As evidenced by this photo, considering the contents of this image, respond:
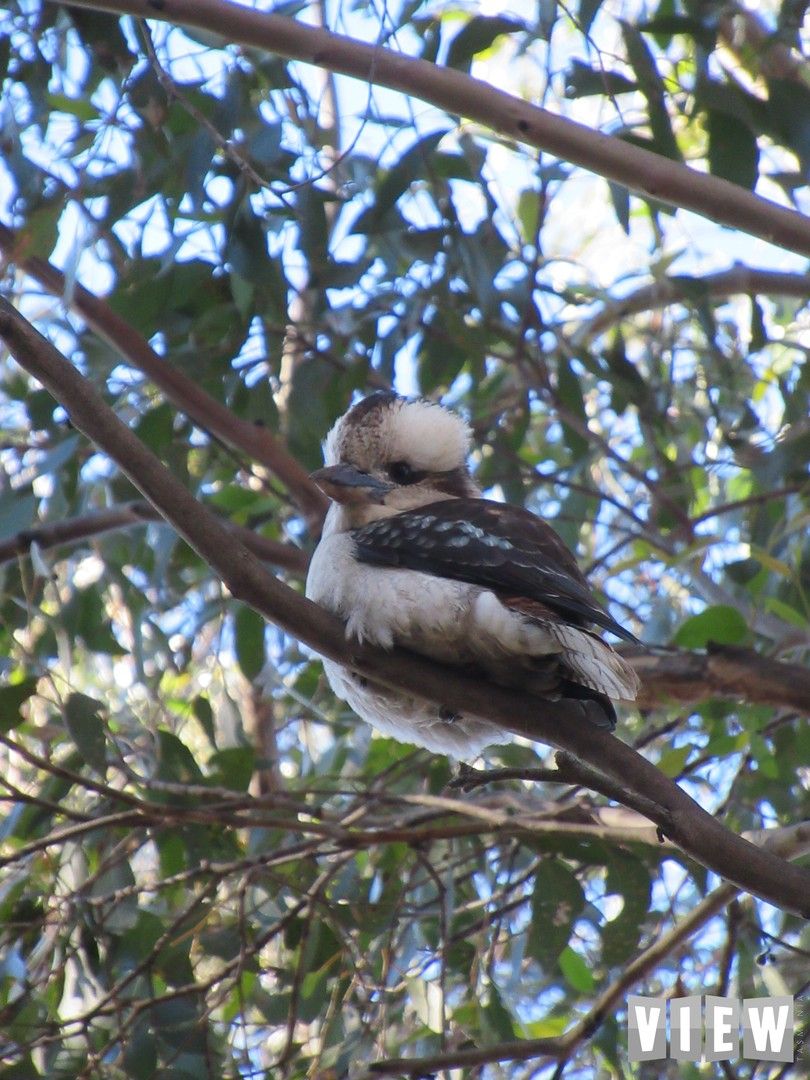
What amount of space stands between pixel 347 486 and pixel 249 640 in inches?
26.9

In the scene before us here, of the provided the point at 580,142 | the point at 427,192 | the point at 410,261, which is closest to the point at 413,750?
the point at 410,261

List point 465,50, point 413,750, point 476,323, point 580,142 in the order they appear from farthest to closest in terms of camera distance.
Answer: point 476,323 < point 413,750 < point 465,50 < point 580,142

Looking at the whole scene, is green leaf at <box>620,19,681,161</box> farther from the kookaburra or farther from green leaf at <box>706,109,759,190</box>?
the kookaburra

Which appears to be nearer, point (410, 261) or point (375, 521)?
point (375, 521)

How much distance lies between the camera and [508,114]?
5.62ft

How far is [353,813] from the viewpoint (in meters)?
2.16

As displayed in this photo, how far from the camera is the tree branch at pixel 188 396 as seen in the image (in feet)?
7.39

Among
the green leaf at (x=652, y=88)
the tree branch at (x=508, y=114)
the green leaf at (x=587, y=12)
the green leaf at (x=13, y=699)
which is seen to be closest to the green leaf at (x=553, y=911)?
the green leaf at (x=13, y=699)

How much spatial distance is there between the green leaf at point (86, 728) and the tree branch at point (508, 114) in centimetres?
94

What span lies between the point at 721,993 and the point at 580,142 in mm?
1193

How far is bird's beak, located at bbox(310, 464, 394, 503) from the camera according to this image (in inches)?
73.2

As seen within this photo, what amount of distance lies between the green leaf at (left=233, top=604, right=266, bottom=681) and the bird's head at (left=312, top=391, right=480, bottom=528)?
1.55 ft

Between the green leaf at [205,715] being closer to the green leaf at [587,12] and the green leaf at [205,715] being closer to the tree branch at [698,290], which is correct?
the tree branch at [698,290]

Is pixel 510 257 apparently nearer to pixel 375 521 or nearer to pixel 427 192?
pixel 427 192
